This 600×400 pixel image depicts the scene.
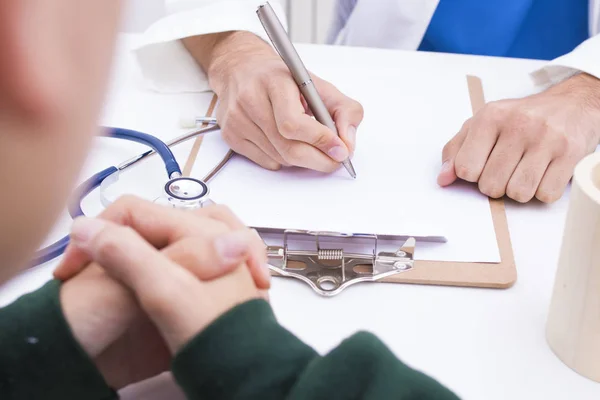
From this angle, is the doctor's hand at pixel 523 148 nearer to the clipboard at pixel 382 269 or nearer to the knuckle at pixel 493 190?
the knuckle at pixel 493 190

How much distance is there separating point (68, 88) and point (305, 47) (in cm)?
88

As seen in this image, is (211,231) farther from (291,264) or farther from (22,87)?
(22,87)

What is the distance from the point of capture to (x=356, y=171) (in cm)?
79

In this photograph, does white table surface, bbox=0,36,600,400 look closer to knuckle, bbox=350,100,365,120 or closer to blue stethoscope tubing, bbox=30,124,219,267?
blue stethoscope tubing, bbox=30,124,219,267

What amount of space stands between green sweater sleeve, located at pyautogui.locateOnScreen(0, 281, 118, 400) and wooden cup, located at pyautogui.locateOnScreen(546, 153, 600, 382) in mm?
344

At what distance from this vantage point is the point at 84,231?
1.60 ft

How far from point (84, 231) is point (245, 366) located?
152 mm

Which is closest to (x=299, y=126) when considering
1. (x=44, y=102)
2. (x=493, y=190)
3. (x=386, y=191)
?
(x=386, y=191)

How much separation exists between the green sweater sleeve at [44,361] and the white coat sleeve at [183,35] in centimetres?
54

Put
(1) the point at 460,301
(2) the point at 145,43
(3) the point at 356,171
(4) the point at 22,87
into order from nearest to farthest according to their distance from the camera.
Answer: (4) the point at 22,87 → (1) the point at 460,301 → (3) the point at 356,171 → (2) the point at 145,43

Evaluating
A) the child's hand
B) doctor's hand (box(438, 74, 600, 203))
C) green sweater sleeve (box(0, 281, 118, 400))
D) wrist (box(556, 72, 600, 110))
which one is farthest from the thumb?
green sweater sleeve (box(0, 281, 118, 400))

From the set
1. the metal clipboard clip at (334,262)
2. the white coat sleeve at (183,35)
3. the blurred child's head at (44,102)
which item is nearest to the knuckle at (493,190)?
the metal clipboard clip at (334,262)

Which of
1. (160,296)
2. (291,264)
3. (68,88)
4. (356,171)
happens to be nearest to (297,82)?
(356,171)

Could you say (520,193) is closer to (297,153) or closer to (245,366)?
(297,153)
